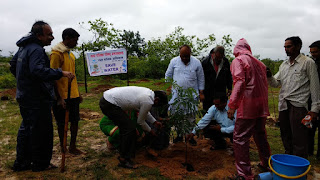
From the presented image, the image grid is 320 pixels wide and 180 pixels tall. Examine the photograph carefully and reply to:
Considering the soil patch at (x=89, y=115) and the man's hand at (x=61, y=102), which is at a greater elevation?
the man's hand at (x=61, y=102)

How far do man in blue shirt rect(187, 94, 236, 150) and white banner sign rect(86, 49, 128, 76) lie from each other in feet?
16.2

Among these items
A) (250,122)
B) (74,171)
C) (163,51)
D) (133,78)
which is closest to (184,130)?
(250,122)

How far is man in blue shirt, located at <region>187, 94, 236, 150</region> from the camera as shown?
4253 mm

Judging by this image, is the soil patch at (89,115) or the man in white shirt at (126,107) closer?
the man in white shirt at (126,107)

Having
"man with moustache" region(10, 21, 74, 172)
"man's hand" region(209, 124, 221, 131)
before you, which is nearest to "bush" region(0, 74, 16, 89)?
"man with moustache" region(10, 21, 74, 172)

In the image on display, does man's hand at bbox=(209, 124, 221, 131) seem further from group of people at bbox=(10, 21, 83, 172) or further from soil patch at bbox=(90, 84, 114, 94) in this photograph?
soil patch at bbox=(90, 84, 114, 94)

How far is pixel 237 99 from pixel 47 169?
283cm

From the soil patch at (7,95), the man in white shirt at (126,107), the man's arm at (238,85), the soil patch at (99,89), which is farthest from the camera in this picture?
the soil patch at (99,89)

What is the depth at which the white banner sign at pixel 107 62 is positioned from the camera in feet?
28.5

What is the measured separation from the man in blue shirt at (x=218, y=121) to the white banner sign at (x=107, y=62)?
493 cm

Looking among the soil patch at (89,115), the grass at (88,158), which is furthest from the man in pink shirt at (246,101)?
the soil patch at (89,115)

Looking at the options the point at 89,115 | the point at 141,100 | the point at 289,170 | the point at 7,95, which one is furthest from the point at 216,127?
the point at 7,95

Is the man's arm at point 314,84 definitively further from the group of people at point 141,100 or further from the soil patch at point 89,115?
the soil patch at point 89,115

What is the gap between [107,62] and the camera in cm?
879
